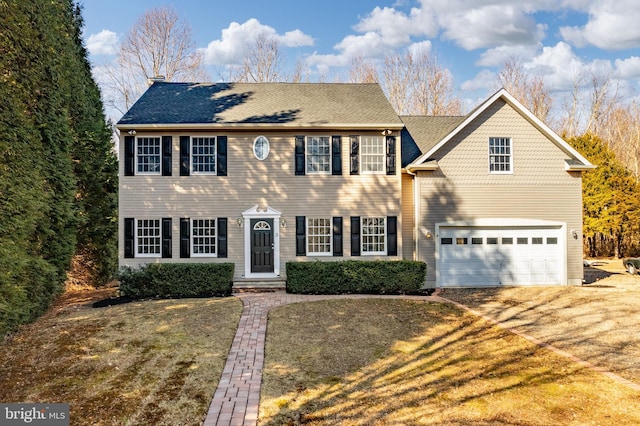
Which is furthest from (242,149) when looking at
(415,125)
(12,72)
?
(415,125)

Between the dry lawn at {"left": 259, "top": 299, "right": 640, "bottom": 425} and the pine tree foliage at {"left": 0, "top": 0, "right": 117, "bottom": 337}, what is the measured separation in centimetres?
686

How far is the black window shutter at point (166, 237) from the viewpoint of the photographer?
14.6m

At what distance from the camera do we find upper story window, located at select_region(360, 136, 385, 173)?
15.2m

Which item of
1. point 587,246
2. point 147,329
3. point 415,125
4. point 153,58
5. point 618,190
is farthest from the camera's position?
point 153,58

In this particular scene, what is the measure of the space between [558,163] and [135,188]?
17380 mm

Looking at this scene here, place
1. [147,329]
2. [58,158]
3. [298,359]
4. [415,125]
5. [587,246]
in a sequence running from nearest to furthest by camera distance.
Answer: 1. [298,359]
2. [147,329]
3. [58,158]
4. [415,125]
5. [587,246]

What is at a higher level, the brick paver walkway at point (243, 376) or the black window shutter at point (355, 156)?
the black window shutter at point (355, 156)

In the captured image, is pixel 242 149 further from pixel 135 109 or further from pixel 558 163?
pixel 558 163

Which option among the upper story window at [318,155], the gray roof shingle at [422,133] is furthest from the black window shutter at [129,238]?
the gray roof shingle at [422,133]

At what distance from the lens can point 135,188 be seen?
48.1ft

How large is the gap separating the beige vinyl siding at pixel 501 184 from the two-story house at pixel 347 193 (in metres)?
0.04

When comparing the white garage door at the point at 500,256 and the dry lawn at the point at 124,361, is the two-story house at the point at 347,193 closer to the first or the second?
the white garage door at the point at 500,256

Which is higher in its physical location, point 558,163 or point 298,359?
point 558,163

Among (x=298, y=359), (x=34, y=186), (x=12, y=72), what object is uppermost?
(x=12, y=72)
